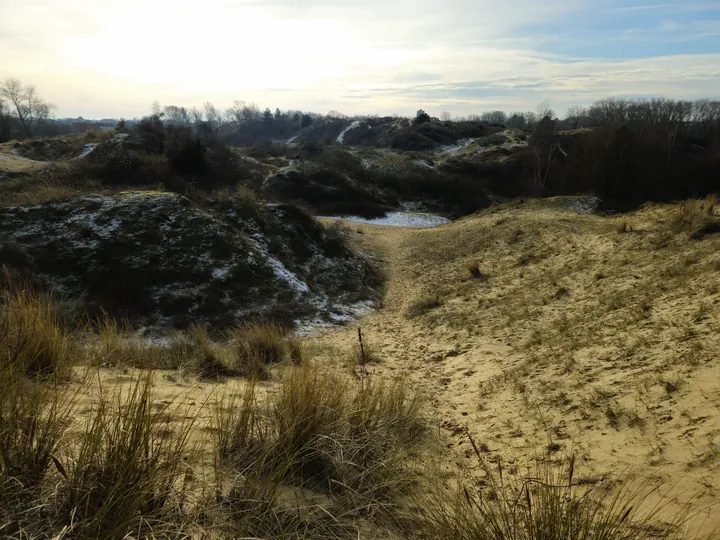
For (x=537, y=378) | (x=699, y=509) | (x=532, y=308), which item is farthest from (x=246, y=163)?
(x=699, y=509)

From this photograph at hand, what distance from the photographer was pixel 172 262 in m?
12.8

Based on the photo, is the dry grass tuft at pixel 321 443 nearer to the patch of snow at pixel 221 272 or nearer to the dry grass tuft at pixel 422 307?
the dry grass tuft at pixel 422 307

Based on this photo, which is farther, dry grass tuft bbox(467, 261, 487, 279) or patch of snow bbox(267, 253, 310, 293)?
dry grass tuft bbox(467, 261, 487, 279)

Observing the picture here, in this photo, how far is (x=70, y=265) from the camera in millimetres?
11727

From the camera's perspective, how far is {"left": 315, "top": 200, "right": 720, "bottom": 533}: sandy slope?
3967mm

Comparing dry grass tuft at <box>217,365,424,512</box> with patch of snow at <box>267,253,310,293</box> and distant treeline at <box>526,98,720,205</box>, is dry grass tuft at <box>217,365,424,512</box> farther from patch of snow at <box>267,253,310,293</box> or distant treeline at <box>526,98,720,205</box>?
distant treeline at <box>526,98,720,205</box>

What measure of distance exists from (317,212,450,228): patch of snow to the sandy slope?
14260 millimetres

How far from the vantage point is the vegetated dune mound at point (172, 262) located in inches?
443

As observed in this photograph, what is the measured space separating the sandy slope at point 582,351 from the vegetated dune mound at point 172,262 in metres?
2.61

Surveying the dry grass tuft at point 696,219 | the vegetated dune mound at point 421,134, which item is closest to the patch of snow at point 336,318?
the dry grass tuft at point 696,219

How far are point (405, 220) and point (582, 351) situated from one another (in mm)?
24788

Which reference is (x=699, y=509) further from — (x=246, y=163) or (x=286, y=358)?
(x=246, y=163)

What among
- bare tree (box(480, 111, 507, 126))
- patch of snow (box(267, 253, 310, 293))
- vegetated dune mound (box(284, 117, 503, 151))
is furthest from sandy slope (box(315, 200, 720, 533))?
bare tree (box(480, 111, 507, 126))

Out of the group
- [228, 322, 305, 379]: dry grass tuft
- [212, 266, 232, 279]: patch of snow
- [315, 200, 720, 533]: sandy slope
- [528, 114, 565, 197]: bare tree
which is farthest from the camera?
[528, 114, 565, 197]: bare tree
